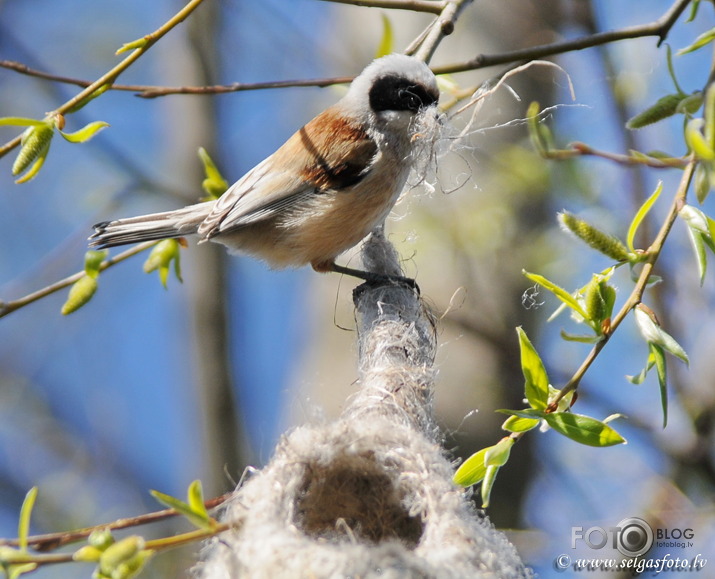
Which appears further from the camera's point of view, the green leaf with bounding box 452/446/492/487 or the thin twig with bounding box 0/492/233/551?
the green leaf with bounding box 452/446/492/487

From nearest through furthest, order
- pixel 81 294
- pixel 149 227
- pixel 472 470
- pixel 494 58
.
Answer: pixel 472 470 → pixel 494 58 → pixel 81 294 → pixel 149 227

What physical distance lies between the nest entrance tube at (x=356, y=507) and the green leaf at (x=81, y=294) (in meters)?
0.79

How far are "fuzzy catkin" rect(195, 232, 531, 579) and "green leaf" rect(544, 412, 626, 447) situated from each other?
35cm

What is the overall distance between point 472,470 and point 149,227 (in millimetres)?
1784

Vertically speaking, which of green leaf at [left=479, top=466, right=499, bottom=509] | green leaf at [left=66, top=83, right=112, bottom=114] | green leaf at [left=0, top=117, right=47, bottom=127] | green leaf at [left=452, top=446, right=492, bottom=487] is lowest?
green leaf at [left=452, top=446, right=492, bottom=487]

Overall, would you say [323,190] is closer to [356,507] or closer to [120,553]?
[356,507]

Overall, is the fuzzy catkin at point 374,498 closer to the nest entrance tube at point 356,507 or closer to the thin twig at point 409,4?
the nest entrance tube at point 356,507

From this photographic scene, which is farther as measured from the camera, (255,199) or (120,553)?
(255,199)

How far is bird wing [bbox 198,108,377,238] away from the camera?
3010mm

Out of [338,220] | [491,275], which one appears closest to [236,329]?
[491,275]

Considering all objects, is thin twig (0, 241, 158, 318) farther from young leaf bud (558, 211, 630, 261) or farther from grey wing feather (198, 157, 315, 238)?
young leaf bud (558, 211, 630, 261)

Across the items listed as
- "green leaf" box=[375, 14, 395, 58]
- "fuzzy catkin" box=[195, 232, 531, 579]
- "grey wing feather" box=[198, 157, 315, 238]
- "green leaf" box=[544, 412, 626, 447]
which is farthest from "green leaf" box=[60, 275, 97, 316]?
"green leaf" box=[544, 412, 626, 447]

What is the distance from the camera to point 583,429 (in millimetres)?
1545

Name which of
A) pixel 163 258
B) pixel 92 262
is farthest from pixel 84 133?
pixel 163 258
